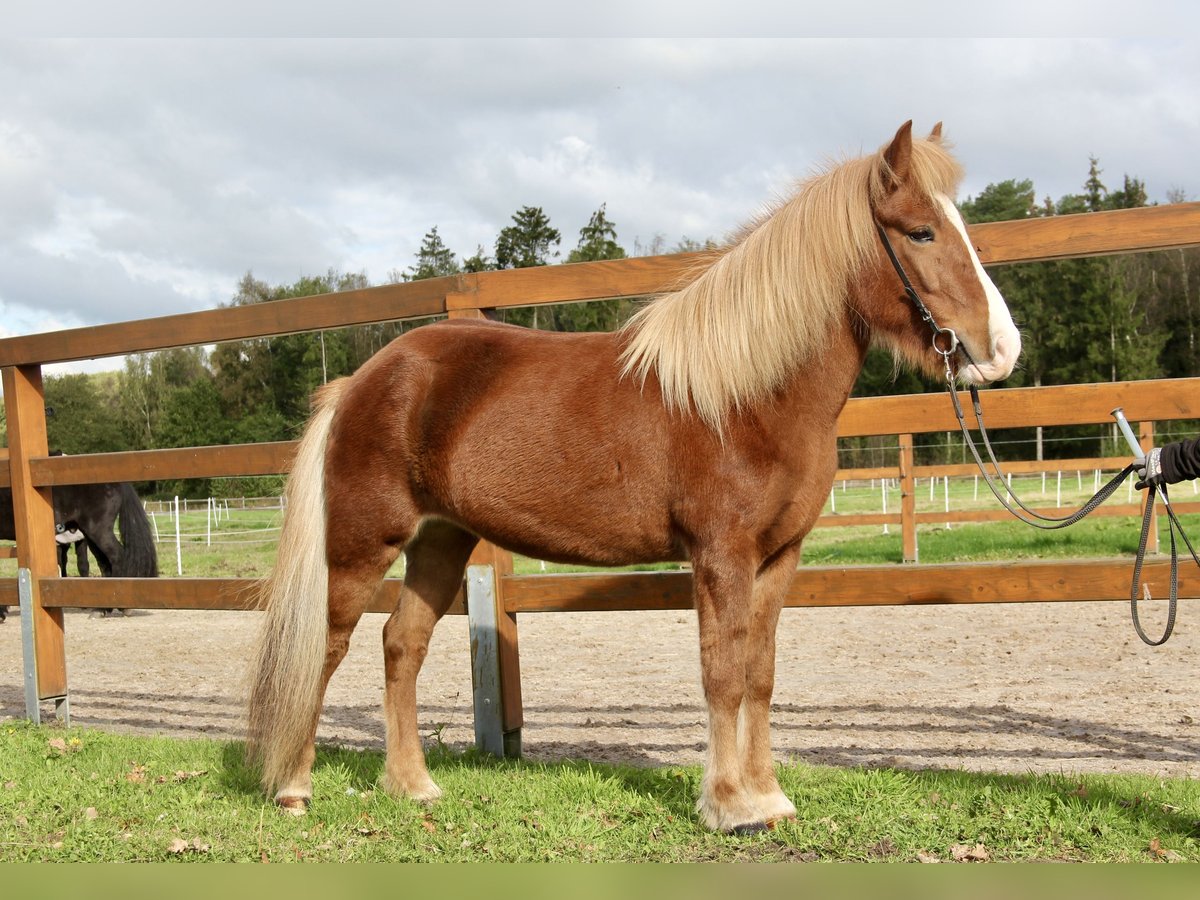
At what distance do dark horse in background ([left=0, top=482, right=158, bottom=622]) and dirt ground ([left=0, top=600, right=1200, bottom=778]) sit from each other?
98.6 inches

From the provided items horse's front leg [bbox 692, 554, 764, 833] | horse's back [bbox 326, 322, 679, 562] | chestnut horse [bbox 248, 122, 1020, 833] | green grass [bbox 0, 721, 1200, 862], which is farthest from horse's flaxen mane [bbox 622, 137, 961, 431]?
green grass [bbox 0, 721, 1200, 862]

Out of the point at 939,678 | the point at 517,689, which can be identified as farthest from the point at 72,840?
the point at 939,678

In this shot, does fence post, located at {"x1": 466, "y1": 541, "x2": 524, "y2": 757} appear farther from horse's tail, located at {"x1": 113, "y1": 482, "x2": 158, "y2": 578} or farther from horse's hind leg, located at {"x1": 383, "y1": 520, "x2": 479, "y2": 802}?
horse's tail, located at {"x1": 113, "y1": 482, "x2": 158, "y2": 578}

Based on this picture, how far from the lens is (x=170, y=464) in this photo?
205 inches

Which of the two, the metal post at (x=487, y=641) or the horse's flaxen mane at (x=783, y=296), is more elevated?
the horse's flaxen mane at (x=783, y=296)

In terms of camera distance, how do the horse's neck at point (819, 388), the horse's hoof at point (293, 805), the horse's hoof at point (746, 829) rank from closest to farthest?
the horse's hoof at point (746, 829) → the horse's neck at point (819, 388) → the horse's hoof at point (293, 805)

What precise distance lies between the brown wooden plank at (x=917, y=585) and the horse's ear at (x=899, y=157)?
4.72 feet

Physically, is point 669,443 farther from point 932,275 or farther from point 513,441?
point 932,275

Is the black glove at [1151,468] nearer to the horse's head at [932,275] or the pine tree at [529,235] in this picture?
the horse's head at [932,275]

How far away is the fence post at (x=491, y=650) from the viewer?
4.40 m

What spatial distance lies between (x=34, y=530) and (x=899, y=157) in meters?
5.28

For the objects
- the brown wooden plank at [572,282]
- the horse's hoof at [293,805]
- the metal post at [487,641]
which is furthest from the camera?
the metal post at [487,641]

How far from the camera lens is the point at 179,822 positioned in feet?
11.6

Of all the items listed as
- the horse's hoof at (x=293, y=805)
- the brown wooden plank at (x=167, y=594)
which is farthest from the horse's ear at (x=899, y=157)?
the horse's hoof at (x=293, y=805)
